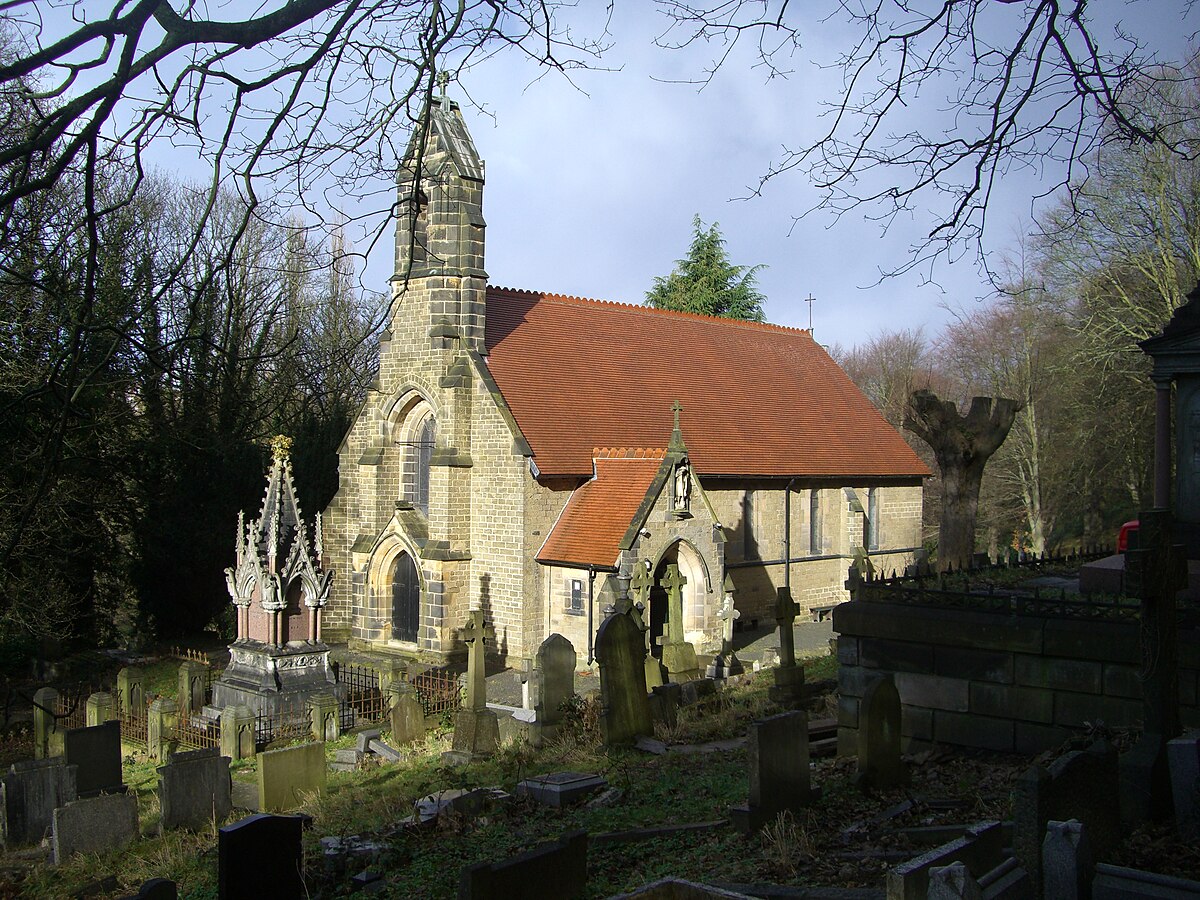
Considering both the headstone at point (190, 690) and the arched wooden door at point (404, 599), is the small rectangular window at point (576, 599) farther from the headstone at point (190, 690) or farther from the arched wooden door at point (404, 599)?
the headstone at point (190, 690)

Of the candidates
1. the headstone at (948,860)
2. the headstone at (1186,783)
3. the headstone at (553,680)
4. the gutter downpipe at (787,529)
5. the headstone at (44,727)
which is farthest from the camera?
the gutter downpipe at (787,529)

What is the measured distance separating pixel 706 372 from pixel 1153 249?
1167 cm

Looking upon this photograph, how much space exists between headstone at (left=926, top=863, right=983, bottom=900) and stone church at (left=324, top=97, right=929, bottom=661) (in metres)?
15.0

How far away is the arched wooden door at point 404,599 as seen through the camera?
22609 mm

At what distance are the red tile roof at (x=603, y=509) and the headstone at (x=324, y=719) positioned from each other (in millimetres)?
6061

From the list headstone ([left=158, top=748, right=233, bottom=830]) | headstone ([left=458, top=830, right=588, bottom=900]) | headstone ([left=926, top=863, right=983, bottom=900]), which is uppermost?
headstone ([left=926, top=863, right=983, bottom=900])

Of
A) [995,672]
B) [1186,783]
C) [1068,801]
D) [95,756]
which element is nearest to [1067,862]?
[1068,801]

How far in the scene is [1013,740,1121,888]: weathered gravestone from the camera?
17.1 feet

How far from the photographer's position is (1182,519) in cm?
1044

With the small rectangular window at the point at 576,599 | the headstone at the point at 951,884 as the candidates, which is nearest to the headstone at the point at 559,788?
the headstone at the point at 951,884


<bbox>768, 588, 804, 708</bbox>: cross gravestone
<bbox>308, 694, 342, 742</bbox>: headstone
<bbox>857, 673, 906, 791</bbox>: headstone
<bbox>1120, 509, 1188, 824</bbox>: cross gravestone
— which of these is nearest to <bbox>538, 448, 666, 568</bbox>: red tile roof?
<bbox>768, 588, 804, 708</bbox>: cross gravestone

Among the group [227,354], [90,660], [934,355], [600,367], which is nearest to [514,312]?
[600,367]

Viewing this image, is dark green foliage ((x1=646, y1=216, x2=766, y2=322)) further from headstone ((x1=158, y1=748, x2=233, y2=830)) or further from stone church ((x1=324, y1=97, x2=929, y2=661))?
headstone ((x1=158, y1=748, x2=233, y2=830))

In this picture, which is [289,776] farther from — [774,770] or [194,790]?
[774,770]
